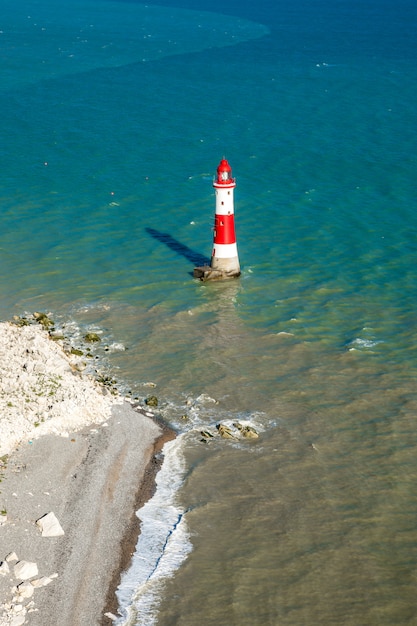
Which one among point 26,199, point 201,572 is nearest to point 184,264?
point 26,199

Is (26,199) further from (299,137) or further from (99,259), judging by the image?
(299,137)

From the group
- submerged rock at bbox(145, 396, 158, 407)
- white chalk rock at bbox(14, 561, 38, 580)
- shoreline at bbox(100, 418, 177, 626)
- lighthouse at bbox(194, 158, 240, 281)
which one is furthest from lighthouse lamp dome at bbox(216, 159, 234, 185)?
white chalk rock at bbox(14, 561, 38, 580)

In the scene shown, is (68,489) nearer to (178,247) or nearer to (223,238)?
(223,238)

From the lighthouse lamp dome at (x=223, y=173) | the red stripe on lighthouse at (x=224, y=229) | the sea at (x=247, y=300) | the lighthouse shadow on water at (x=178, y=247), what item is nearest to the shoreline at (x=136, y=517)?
the sea at (x=247, y=300)

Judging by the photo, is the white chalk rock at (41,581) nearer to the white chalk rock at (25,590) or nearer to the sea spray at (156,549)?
the white chalk rock at (25,590)

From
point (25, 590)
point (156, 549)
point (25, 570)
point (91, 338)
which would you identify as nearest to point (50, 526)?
point (25, 570)

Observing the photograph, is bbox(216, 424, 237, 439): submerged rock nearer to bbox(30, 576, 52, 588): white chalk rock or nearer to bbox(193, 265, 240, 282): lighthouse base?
bbox(30, 576, 52, 588): white chalk rock
